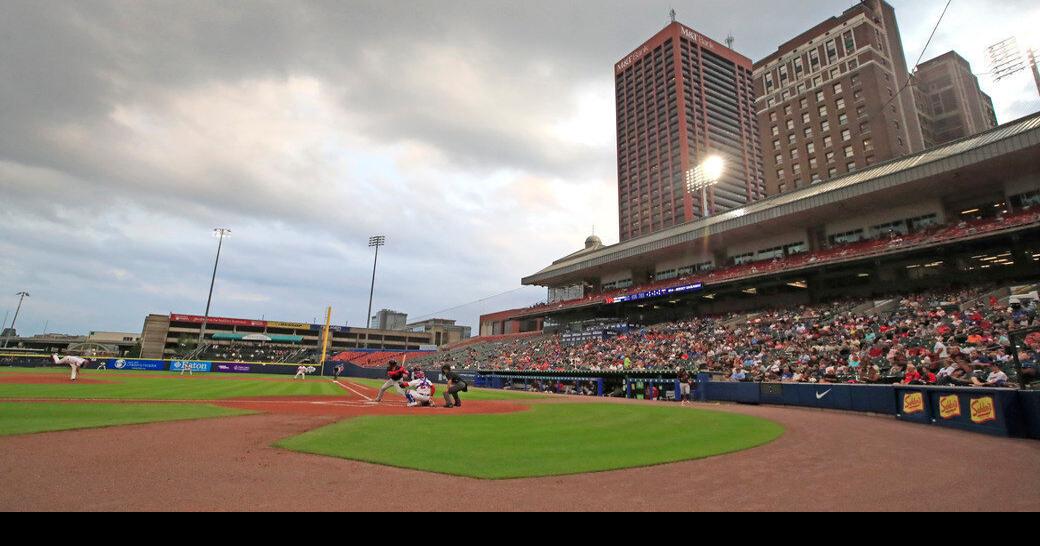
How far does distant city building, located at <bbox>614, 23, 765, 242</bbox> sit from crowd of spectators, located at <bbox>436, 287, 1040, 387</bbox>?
237 feet

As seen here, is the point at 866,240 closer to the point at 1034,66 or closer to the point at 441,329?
the point at 1034,66

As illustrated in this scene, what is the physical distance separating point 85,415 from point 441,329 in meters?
115

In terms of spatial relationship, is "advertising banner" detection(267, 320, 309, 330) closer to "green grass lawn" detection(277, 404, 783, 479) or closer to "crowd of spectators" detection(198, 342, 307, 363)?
"crowd of spectators" detection(198, 342, 307, 363)

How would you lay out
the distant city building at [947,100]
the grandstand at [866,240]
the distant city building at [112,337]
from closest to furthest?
the grandstand at [866,240] → the distant city building at [947,100] → the distant city building at [112,337]

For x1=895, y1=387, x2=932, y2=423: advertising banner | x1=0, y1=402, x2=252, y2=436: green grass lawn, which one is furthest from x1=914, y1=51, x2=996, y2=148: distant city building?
x1=0, y1=402, x2=252, y2=436: green grass lawn

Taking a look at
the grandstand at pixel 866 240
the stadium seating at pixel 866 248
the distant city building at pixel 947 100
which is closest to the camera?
the stadium seating at pixel 866 248

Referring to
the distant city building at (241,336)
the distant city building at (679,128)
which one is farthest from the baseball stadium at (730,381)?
the distant city building at (679,128)

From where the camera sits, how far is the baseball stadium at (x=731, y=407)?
6.39m

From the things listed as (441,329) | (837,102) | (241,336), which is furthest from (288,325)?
(837,102)

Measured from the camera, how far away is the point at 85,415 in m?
12.6

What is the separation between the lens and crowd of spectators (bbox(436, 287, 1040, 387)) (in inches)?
698

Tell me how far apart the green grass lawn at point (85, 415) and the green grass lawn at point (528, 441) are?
4644mm

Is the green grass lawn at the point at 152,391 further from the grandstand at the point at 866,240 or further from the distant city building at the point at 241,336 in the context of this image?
the distant city building at the point at 241,336

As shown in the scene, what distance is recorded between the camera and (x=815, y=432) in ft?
41.7
